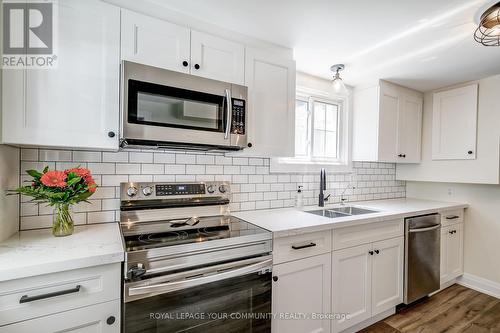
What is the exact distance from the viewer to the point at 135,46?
1.39 m

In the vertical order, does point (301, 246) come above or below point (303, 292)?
above

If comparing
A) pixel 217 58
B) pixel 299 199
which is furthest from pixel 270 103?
pixel 299 199

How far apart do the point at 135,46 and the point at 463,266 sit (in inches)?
152

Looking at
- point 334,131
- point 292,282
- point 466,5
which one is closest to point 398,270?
point 292,282

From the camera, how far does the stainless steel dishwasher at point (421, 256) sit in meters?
2.19

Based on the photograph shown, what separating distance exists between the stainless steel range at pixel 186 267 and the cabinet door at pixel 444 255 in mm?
2181

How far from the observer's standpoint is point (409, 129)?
2836mm

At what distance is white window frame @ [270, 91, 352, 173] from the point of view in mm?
2379

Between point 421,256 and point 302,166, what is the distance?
4.53 ft

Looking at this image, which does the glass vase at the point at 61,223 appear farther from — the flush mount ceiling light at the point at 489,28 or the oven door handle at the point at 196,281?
the flush mount ceiling light at the point at 489,28

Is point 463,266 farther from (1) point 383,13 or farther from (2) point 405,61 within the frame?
(1) point 383,13

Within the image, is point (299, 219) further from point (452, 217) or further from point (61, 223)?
point (452, 217)

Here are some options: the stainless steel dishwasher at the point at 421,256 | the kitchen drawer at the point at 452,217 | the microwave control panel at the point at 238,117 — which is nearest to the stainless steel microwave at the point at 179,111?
the microwave control panel at the point at 238,117

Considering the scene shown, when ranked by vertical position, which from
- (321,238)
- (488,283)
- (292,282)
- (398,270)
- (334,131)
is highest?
(334,131)
